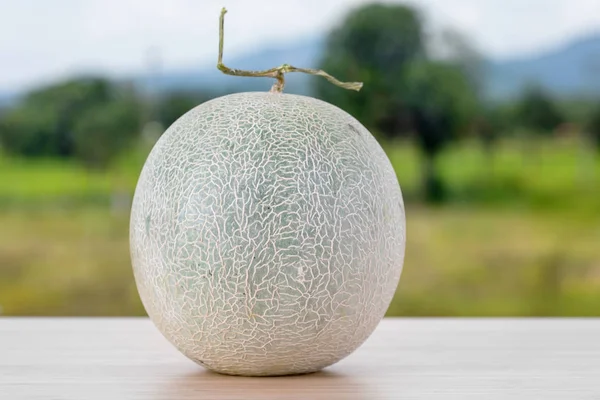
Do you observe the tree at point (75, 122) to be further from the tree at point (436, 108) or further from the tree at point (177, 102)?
the tree at point (436, 108)

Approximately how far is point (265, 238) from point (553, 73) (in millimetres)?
2733

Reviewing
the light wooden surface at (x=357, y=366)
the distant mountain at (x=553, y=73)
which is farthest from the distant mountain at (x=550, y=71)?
the light wooden surface at (x=357, y=366)

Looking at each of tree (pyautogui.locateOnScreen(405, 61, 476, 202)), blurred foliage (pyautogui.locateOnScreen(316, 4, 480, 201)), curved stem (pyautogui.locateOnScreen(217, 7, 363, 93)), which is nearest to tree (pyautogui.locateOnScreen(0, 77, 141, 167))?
blurred foliage (pyautogui.locateOnScreen(316, 4, 480, 201))

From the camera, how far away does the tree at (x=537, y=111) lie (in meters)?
3.38

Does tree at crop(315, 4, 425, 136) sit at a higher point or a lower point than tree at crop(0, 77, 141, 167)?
higher

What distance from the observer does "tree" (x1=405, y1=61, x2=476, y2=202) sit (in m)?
3.27

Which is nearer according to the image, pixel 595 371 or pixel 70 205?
pixel 595 371

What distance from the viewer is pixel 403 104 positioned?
3.26m

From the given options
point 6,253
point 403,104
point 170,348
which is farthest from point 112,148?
point 170,348

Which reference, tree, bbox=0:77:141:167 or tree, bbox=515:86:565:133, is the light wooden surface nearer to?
tree, bbox=0:77:141:167

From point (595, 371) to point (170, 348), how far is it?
60cm

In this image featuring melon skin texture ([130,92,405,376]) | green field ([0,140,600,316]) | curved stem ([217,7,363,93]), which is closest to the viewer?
melon skin texture ([130,92,405,376])

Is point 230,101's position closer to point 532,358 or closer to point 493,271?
point 532,358

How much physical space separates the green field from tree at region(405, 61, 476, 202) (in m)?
0.05
